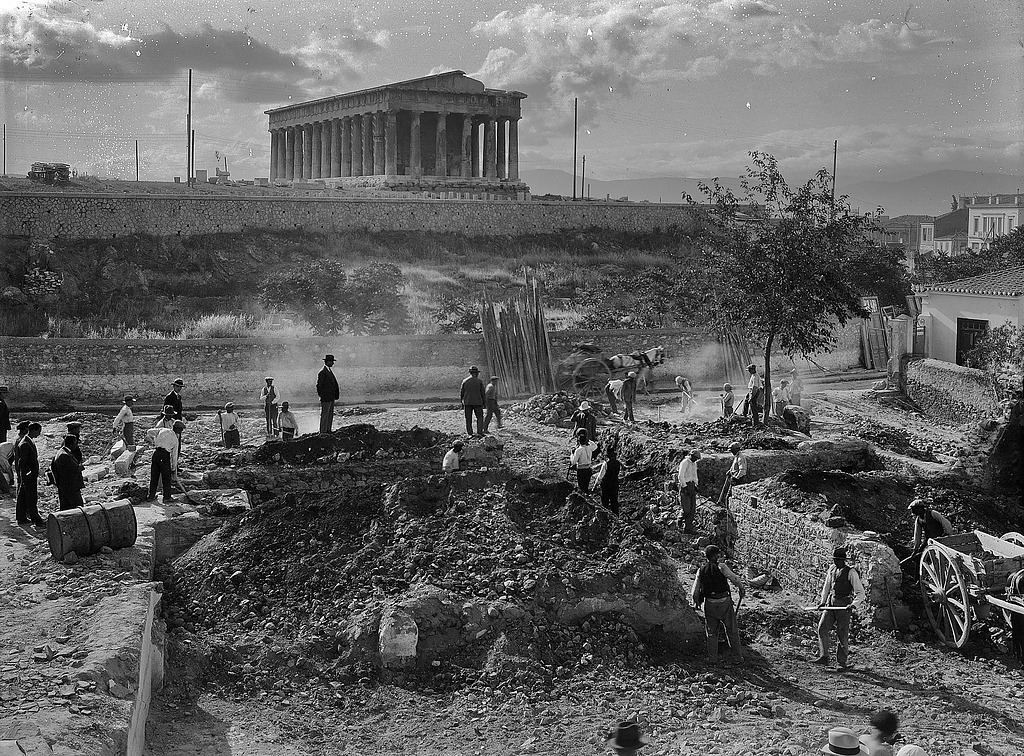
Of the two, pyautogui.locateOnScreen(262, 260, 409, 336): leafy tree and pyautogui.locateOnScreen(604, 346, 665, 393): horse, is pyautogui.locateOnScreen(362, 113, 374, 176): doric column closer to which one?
pyautogui.locateOnScreen(262, 260, 409, 336): leafy tree

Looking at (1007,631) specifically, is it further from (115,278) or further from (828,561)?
(115,278)

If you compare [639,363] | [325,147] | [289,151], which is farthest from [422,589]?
[289,151]

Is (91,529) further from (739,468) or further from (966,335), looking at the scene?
(966,335)

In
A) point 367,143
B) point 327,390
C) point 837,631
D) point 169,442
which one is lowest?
point 837,631

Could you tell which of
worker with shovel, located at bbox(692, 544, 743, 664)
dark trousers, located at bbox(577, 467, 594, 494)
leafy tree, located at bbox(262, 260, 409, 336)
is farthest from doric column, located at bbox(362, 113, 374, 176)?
worker with shovel, located at bbox(692, 544, 743, 664)

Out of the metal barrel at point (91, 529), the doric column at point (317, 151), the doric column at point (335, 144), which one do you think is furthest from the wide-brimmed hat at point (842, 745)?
the doric column at point (317, 151)

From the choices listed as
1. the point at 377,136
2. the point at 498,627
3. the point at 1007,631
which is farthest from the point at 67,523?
the point at 377,136
